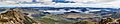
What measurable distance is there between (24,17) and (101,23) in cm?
168

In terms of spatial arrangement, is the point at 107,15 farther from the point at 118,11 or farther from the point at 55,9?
the point at 55,9

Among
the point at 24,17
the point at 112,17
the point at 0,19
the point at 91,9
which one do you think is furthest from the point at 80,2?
the point at 0,19

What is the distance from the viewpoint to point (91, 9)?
25.7 feet

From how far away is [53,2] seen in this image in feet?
25.7

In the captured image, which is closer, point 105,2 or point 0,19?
point 0,19

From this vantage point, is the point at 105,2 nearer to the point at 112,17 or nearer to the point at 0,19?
the point at 112,17

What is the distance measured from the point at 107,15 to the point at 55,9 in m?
1.17

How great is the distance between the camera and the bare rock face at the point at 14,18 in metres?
7.33

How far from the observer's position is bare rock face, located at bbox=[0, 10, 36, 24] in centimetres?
733

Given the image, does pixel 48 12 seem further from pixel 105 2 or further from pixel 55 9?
pixel 105 2

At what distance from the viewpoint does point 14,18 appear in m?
7.40

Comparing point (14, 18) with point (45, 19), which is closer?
point (14, 18)

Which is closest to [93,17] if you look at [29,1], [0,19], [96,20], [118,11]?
[96,20]

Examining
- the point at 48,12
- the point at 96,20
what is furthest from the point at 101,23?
the point at 48,12
